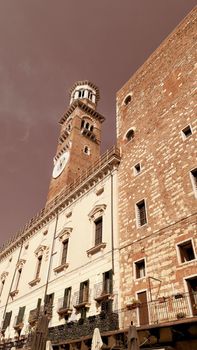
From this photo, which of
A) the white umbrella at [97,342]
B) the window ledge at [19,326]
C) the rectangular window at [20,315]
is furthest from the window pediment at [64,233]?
the white umbrella at [97,342]

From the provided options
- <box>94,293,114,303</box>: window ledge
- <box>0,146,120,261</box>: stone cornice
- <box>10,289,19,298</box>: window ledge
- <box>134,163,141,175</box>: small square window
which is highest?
<box>0,146,120,261</box>: stone cornice

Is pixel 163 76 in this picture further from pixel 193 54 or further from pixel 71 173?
pixel 71 173

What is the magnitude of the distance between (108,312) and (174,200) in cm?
611

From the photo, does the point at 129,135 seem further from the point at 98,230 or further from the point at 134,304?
the point at 134,304

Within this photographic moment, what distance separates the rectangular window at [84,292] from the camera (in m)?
14.9

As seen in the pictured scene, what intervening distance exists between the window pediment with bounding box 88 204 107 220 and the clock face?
15.3m

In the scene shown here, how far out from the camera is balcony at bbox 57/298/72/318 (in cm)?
1536

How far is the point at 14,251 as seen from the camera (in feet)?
94.8

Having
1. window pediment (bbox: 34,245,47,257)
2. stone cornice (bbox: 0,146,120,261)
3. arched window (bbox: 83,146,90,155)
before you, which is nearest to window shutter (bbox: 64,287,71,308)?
window pediment (bbox: 34,245,47,257)

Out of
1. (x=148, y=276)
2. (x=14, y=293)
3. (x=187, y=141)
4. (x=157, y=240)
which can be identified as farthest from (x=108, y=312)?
(x=14, y=293)

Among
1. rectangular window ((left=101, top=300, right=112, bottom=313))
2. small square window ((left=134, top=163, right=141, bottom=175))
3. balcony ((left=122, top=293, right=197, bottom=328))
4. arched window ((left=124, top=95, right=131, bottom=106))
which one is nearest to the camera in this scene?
balcony ((left=122, top=293, right=197, bottom=328))

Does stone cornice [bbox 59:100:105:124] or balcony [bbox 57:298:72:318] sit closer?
balcony [bbox 57:298:72:318]

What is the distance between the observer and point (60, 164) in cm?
3412

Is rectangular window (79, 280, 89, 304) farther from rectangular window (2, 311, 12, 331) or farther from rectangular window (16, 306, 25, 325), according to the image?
rectangular window (2, 311, 12, 331)
